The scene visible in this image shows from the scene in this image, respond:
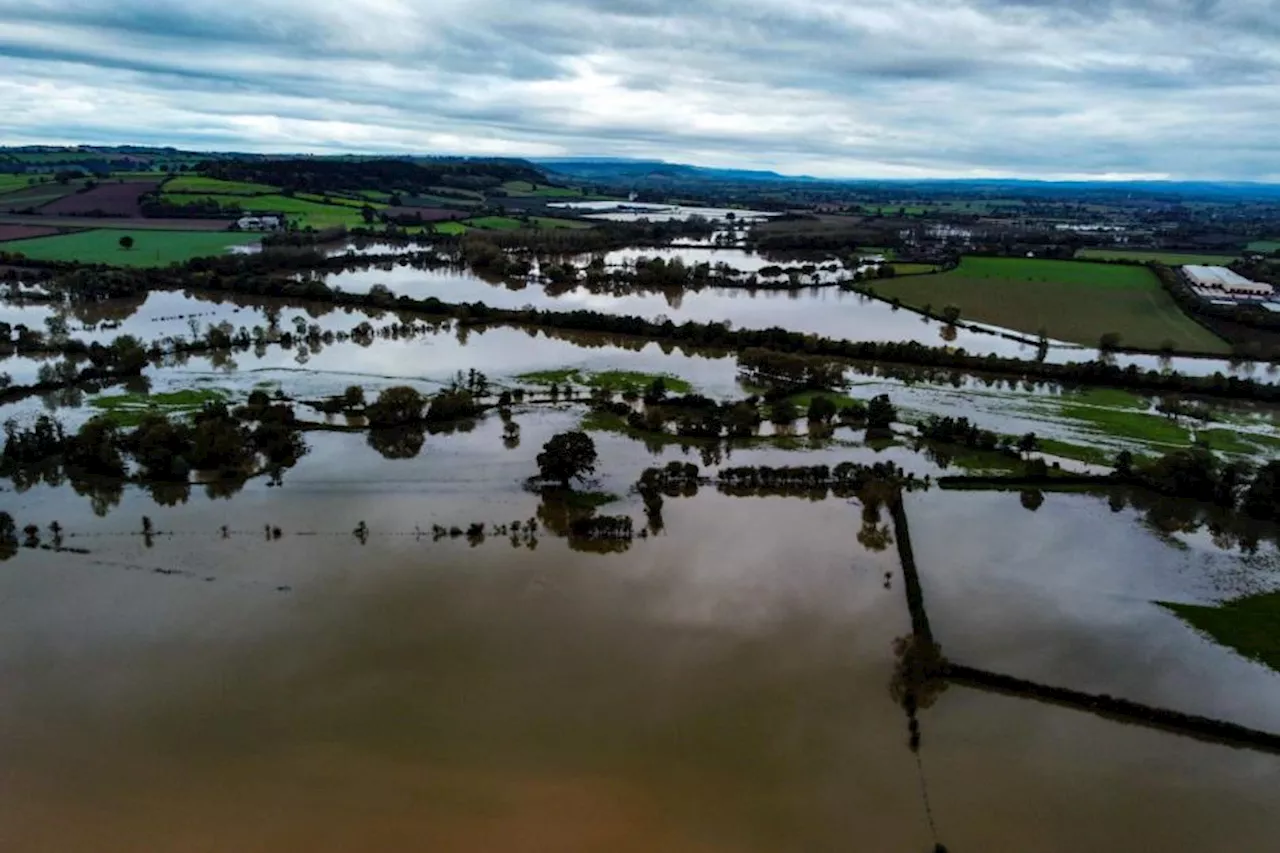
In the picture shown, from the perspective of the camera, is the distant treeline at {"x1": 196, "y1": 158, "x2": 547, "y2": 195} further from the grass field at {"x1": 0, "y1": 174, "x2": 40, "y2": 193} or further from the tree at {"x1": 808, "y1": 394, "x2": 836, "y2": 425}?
the tree at {"x1": 808, "y1": 394, "x2": 836, "y2": 425}

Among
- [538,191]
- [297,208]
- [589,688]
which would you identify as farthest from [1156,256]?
[538,191]

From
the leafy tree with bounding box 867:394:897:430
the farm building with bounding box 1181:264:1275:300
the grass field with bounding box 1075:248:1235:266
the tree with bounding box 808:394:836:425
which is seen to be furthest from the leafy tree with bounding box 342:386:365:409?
Result: the grass field with bounding box 1075:248:1235:266

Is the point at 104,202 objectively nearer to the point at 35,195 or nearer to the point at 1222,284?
the point at 35,195

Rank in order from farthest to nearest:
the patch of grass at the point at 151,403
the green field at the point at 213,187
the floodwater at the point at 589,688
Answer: the green field at the point at 213,187 → the patch of grass at the point at 151,403 → the floodwater at the point at 589,688

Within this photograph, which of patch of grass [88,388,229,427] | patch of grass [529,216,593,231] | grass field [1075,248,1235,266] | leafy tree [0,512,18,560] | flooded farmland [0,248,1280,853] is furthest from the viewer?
patch of grass [529,216,593,231]

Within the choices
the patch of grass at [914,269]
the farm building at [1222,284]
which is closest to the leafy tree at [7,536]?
the patch of grass at [914,269]

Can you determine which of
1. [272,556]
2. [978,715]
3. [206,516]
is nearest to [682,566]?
[978,715]

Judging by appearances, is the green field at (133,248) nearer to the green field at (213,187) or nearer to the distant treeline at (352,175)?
the green field at (213,187)
